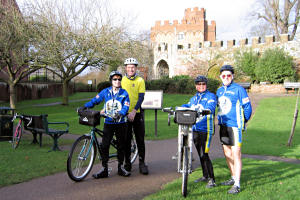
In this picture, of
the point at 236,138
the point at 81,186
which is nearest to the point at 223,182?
the point at 236,138

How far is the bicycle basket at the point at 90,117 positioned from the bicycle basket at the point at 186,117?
1.43 metres

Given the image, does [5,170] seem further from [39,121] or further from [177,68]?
[177,68]

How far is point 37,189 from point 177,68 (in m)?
41.3

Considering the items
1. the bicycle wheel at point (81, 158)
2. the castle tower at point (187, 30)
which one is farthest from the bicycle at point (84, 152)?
the castle tower at point (187, 30)

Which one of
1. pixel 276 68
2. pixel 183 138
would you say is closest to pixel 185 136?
pixel 183 138

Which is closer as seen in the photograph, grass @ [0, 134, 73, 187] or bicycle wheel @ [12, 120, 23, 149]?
grass @ [0, 134, 73, 187]

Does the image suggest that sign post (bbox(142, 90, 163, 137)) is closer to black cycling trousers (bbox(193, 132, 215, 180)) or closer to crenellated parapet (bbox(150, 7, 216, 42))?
black cycling trousers (bbox(193, 132, 215, 180))

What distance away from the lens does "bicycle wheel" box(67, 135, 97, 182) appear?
15.8 ft

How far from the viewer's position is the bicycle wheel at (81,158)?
481 centimetres

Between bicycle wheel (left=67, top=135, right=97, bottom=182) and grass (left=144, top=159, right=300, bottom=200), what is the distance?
4.61ft

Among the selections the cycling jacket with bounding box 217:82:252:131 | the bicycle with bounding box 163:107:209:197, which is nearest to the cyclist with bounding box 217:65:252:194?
the cycling jacket with bounding box 217:82:252:131

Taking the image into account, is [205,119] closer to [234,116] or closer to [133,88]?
[234,116]

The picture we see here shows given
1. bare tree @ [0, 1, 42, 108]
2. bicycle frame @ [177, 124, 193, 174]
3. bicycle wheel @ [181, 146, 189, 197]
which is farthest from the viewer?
bare tree @ [0, 1, 42, 108]

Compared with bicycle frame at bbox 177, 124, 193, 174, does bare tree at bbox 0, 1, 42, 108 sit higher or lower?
higher
